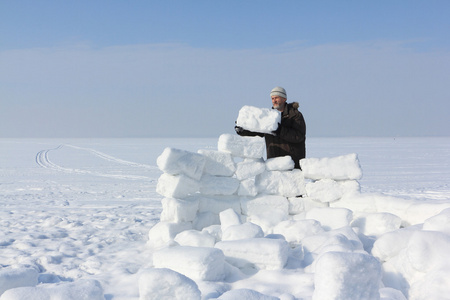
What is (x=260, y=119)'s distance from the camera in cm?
520

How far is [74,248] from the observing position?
177 inches

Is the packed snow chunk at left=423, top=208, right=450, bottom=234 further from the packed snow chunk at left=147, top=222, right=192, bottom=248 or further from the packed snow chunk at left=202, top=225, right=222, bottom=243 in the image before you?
the packed snow chunk at left=147, top=222, right=192, bottom=248

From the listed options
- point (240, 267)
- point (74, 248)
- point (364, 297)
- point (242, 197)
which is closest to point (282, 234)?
point (240, 267)

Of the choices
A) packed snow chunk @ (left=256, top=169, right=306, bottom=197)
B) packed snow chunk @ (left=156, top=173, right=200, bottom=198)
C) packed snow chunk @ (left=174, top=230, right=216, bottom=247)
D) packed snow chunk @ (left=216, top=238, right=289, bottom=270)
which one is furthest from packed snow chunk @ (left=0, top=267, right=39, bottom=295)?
packed snow chunk @ (left=256, top=169, right=306, bottom=197)

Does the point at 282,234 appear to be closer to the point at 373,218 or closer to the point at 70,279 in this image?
the point at 373,218

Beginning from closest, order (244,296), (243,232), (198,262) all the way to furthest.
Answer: (244,296) < (198,262) < (243,232)

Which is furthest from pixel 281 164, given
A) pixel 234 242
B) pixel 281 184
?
pixel 234 242

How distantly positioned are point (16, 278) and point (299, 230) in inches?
92.0

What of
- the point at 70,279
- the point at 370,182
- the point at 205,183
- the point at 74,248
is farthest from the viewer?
the point at 370,182

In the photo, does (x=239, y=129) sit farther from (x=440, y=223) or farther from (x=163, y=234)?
(x=440, y=223)

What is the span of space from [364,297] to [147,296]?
1.25 metres

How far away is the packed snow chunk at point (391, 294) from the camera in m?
2.62

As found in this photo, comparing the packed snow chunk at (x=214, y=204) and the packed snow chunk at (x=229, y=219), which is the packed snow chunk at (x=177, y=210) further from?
the packed snow chunk at (x=229, y=219)

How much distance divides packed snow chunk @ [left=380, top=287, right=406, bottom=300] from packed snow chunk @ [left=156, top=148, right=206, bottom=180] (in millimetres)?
2593
